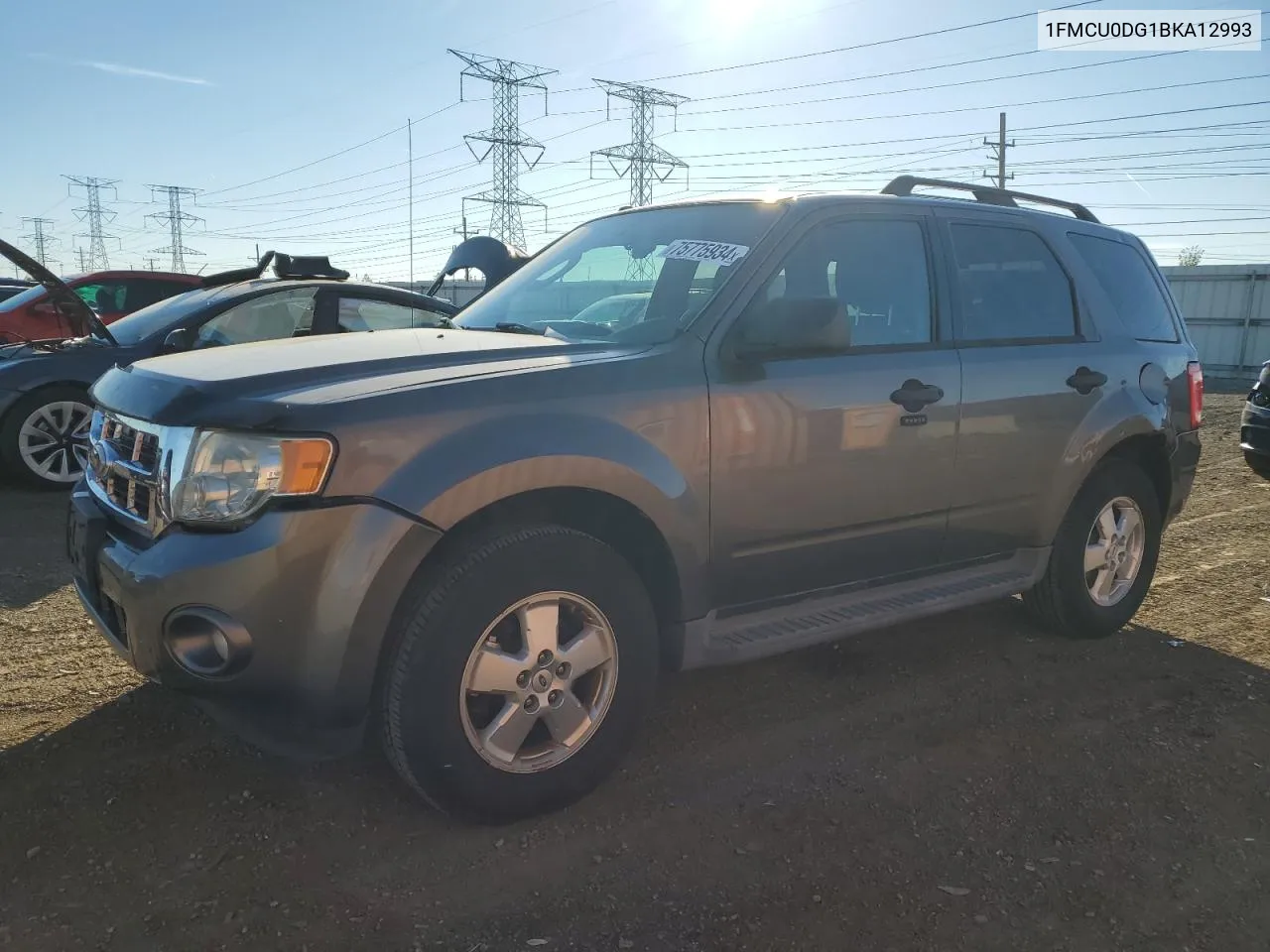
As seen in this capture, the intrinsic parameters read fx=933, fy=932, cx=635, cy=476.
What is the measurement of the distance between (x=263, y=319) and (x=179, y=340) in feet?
2.14

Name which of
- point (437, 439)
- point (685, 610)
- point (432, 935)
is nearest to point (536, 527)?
point (437, 439)

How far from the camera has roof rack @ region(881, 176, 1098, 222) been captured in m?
3.84

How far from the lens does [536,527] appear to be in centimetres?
261

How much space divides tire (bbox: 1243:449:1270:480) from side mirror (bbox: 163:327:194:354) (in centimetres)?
789

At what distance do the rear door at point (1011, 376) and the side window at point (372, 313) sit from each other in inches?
157

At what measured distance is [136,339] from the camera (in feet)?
21.8

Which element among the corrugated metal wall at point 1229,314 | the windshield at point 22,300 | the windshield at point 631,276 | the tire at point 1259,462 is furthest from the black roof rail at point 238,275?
the corrugated metal wall at point 1229,314

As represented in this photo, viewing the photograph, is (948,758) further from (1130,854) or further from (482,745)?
(482,745)

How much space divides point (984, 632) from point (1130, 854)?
1.88m

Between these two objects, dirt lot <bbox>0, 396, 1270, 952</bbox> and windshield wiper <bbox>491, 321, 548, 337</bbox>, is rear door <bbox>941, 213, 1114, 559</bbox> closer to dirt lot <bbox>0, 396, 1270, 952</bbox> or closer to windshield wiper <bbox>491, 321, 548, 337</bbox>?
dirt lot <bbox>0, 396, 1270, 952</bbox>

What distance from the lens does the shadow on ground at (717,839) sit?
7.43 ft

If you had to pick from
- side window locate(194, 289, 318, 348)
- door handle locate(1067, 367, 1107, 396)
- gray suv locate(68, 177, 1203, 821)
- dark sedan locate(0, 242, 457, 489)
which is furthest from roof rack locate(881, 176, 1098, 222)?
side window locate(194, 289, 318, 348)

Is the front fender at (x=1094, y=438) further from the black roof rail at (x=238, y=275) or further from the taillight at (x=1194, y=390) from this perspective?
the black roof rail at (x=238, y=275)

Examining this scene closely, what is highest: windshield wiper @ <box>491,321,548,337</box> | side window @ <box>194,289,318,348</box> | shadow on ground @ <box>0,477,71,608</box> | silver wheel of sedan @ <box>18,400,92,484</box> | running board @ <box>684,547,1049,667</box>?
side window @ <box>194,289,318,348</box>
